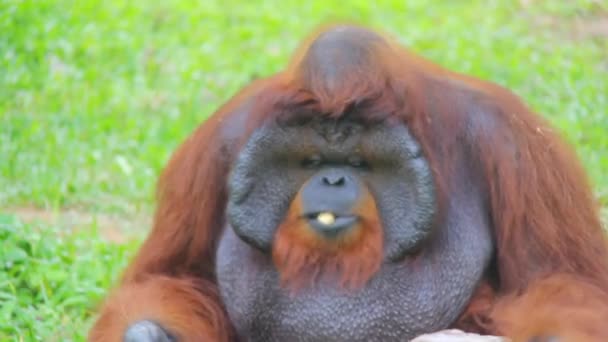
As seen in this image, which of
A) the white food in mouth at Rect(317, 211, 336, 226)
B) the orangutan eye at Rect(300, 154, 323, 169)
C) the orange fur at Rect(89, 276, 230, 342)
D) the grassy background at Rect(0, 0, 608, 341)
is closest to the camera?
the white food in mouth at Rect(317, 211, 336, 226)

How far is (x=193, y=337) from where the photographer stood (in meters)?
3.70

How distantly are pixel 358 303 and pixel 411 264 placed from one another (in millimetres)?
171

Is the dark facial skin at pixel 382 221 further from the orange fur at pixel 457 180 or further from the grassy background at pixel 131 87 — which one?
the grassy background at pixel 131 87

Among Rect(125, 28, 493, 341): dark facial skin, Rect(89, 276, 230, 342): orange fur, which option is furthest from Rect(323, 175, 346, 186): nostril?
Rect(89, 276, 230, 342): orange fur

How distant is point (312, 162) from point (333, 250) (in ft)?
0.77

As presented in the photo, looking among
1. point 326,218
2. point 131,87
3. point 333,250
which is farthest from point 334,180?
point 131,87

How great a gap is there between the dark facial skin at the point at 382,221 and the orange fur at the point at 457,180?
5 cm

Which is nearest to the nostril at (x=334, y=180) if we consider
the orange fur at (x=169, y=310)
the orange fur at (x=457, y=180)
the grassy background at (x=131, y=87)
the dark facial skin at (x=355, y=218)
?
the dark facial skin at (x=355, y=218)

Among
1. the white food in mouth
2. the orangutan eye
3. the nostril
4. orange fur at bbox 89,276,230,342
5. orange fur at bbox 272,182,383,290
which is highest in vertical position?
the orangutan eye

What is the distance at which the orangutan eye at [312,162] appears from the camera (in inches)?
140

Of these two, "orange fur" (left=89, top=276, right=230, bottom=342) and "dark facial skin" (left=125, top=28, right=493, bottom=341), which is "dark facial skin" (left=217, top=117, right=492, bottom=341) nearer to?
"dark facial skin" (left=125, top=28, right=493, bottom=341)

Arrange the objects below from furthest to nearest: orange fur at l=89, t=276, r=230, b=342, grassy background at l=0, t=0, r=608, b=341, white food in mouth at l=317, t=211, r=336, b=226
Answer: grassy background at l=0, t=0, r=608, b=341 < orange fur at l=89, t=276, r=230, b=342 < white food in mouth at l=317, t=211, r=336, b=226

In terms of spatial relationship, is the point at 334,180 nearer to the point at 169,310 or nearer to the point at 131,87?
the point at 169,310

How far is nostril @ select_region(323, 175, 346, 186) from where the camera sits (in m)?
3.46
